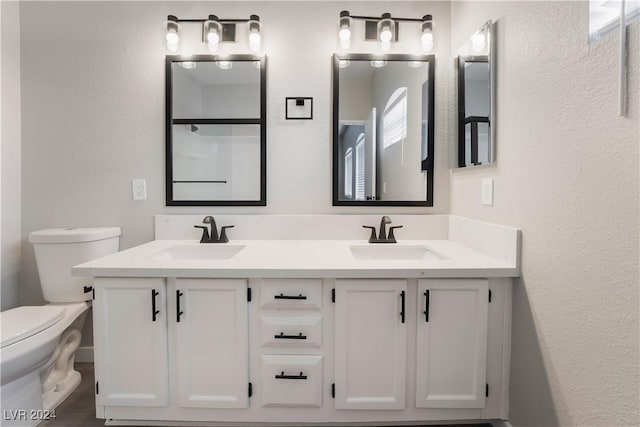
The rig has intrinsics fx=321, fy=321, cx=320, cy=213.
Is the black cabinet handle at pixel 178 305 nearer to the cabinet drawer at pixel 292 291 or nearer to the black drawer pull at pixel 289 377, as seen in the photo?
the cabinet drawer at pixel 292 291

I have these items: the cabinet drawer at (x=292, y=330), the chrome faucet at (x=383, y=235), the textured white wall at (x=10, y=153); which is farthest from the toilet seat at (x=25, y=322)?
the chrome faucet at (x=383, y=235)

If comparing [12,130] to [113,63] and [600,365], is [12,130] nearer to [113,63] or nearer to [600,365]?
[113,63]

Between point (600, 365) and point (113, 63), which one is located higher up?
point (113, 63)

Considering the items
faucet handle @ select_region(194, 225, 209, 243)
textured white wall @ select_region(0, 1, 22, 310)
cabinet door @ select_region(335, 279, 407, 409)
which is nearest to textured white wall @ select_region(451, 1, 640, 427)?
cabinet door @ select_region(335, 279, 407, 409)

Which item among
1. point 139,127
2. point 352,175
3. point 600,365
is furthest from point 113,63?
point 600,365

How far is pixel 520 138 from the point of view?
4.03 feet

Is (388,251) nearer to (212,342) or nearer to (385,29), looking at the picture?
(212,342)

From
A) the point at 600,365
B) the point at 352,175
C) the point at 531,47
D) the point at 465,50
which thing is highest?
the point at 465,50

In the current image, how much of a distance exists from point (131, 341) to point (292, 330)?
64 centimetres

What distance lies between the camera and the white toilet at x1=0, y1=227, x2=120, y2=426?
1270 millimetres

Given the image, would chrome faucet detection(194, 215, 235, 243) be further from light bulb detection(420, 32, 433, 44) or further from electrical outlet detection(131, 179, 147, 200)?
light bulb detection(420, 32, 433, 44)

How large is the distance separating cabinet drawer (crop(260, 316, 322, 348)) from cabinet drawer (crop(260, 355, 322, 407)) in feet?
0.22

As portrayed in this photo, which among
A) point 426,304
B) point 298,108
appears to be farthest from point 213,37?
point 426,304

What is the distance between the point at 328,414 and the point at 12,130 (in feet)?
7.21
